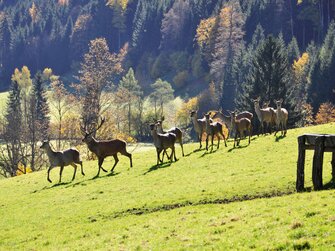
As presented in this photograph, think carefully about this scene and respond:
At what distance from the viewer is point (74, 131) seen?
237 ft

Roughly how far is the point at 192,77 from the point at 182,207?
14473 cm

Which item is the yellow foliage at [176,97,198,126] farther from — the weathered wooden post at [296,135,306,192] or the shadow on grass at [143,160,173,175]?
the weathered wooden post at [296,135,306,192]

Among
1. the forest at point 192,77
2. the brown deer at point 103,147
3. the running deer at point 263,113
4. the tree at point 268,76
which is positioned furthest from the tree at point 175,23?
the brown deer at point 103,147

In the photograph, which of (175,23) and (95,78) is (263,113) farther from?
(175,23)

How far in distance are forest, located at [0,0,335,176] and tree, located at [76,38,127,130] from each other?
150 mm

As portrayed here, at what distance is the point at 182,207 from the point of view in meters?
20.3

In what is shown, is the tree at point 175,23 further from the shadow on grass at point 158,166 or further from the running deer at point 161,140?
the shadow on grass at point 158,166

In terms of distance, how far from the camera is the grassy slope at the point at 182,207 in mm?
13969

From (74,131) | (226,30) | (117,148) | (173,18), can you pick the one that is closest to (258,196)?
(117,148)

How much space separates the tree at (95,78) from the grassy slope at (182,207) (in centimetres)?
2659

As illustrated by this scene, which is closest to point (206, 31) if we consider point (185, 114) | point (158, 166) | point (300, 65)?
point (300, 65)

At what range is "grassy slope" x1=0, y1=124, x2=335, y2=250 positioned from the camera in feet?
45.8

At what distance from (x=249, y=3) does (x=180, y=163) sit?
474ft

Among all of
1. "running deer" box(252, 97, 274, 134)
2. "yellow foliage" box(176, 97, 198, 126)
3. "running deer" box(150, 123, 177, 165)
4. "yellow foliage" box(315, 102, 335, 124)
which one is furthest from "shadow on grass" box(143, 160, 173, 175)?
→ "yellow foliage" box(176, 97, 198, 126)
